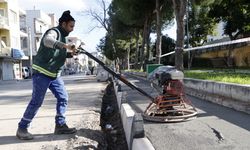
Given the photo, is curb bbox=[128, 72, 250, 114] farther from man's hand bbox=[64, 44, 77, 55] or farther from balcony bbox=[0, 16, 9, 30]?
balcony bbox=[0, 16, 9, 30]

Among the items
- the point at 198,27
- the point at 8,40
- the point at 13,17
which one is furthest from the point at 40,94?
the point at 13,17

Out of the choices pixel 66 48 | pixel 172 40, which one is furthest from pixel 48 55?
pixel 172 40

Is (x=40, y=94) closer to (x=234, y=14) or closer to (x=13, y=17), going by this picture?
(x=234, y=14)

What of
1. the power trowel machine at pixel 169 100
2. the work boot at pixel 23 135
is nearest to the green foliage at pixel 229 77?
the power trowel machine at pixel 169 100

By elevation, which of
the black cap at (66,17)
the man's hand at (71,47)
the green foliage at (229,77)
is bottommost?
the green foliage at (229,77)

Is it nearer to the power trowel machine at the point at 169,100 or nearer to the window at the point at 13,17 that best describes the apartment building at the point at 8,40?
the window at the point at 13,17

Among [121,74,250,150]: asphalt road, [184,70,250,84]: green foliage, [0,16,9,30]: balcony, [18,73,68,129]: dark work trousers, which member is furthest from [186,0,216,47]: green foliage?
[18,73,68,129]: dark work trousers

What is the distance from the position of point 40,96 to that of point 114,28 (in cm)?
4668

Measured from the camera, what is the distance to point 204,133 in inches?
262

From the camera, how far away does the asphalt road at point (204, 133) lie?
5793mm

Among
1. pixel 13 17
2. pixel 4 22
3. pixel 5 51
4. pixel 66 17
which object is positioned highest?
pixel 13 17

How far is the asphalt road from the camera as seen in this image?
19.0 feet

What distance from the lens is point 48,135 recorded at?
7410 mm

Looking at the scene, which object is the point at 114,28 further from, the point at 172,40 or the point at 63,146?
the point at 63,146
